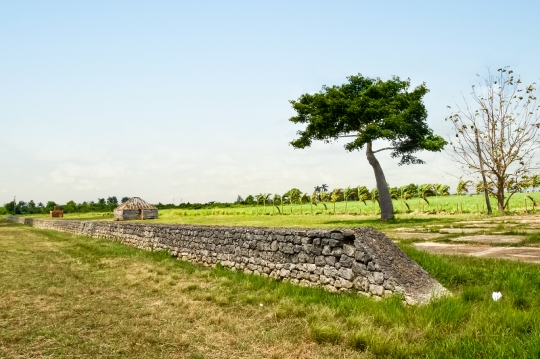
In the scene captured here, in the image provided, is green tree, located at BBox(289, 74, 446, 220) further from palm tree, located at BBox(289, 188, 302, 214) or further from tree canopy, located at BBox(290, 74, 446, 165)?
palm tree, located at BBox(289, 188, 302, 214)

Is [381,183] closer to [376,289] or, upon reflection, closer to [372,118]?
[372,118]

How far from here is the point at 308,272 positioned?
22.7ft

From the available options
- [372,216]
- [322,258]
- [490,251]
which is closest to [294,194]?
[372,216]

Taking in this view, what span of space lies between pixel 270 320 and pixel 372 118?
1922 centimetres

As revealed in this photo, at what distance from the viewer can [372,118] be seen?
2262cm

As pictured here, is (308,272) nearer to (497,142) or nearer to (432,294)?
(432,294)

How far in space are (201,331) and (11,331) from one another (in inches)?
98.4

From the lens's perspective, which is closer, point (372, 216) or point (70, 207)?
point (372, 216)

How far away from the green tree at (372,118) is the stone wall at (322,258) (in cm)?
1387

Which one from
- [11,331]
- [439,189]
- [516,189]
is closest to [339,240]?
[11,331]

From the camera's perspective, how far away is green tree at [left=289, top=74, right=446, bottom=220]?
871 inches

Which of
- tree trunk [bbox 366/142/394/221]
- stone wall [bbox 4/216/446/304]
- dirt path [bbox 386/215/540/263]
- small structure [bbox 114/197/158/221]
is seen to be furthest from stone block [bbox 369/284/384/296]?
small structure [bbox 114/197/158/221]

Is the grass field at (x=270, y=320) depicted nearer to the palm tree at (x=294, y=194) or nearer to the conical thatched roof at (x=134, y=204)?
the conical thatched roof at (x=134, y=204)

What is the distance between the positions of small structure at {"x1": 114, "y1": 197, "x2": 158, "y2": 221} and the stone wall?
39.4 meters
